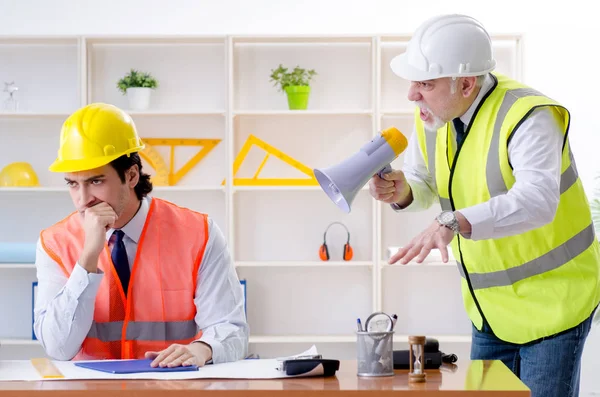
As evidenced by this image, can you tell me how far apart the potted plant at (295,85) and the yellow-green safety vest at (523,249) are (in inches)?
101

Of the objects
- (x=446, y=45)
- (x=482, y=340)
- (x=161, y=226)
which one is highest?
(x=446, y=45)

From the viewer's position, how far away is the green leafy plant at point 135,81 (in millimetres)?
4816

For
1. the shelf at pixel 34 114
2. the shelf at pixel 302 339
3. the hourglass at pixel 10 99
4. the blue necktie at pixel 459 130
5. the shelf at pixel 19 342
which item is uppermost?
the hourglass at pixel 10 99

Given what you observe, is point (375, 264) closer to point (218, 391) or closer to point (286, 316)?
point (286, 316)

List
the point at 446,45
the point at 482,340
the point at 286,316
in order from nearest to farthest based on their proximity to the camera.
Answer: the point at 446,45
the point at 482,340
the point at 286,316

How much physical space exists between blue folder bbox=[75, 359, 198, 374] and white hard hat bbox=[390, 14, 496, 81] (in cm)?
94

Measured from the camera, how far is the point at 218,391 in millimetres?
1635

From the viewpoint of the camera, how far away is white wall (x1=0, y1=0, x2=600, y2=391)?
494 centimetres

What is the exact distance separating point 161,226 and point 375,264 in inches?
102

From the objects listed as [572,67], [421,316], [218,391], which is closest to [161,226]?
[218,391]

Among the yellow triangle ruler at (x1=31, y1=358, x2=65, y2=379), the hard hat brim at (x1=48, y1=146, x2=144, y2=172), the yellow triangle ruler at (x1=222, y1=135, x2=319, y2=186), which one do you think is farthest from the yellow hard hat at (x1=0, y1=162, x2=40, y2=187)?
the yellow triangle ruler at (x1=31, y1=358, x2=65, y2=379)

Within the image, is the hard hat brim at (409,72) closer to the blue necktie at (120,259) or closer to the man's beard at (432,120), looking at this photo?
the man's beard at (432,120)

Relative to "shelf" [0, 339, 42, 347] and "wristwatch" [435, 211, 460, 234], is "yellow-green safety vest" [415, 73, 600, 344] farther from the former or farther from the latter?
"shelf" [0, 339, 42, 347]

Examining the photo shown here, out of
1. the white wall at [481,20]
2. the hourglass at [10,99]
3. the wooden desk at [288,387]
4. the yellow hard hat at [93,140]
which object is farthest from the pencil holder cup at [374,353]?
the hourglass at [10,99]
